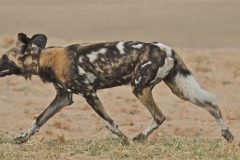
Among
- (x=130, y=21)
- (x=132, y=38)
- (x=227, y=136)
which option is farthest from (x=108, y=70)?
(x=130, y=21)

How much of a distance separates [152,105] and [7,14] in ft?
83.2

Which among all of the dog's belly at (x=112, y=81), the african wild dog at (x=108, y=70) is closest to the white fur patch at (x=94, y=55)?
the african wild dog at (x=108, y=70)

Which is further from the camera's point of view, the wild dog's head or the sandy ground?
the sandy ground

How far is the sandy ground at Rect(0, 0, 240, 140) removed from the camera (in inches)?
412

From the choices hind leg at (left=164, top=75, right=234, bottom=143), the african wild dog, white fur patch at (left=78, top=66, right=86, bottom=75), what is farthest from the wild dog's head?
hind leg at (left=164, top=75, right=234, bottom=143)

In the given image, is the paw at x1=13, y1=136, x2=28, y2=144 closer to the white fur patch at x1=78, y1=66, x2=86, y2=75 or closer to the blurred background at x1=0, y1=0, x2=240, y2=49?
the white fur patch at x1=78, y1=66, x2=86, y2=75

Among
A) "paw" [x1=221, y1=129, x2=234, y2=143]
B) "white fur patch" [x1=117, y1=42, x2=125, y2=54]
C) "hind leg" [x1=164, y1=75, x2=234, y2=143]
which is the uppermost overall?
"white fur patch" [x1=117, y1=42, x2=125, y2=54]

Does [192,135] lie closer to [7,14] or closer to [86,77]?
[86,77]

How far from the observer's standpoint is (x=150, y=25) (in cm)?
2853

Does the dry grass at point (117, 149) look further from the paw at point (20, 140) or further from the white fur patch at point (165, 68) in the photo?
the white fur patch at point (165, 68)

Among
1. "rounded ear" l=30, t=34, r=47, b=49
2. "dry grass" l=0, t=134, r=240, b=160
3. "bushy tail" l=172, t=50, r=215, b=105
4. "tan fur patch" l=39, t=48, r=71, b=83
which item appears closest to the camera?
"dry grass" l=0, t=134, r=240, b=160

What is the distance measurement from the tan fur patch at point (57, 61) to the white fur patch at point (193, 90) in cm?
134

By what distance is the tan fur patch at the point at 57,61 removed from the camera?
27.5 ft

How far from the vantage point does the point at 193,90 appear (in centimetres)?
850
